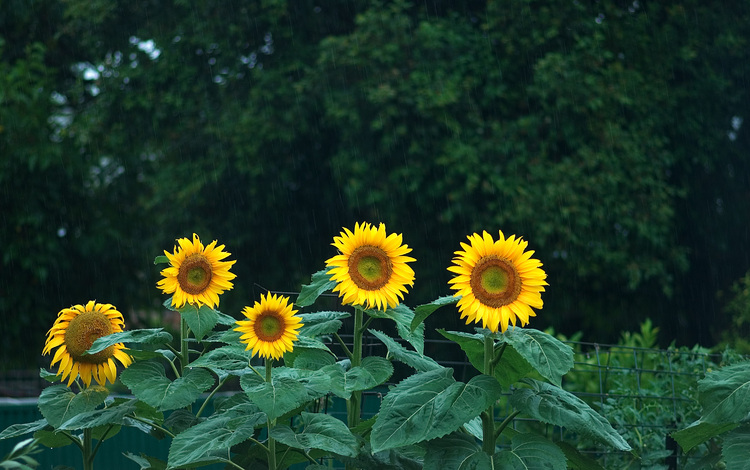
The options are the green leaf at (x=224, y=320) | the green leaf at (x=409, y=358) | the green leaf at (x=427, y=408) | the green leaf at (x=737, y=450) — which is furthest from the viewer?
the green leaf at (x=224, y=320)

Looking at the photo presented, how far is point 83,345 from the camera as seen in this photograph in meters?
2.78

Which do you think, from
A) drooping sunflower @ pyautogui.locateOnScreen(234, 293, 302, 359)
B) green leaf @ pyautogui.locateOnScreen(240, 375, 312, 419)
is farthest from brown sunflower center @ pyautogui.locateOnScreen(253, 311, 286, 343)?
green leaf @ pyautogui.locateOnScreen(240, 375, 312, 419)

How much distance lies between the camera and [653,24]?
12.4m

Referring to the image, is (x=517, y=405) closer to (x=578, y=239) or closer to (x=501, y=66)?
(x=578, y=239)

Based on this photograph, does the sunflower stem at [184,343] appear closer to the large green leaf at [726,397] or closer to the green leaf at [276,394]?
the green leaf at [276,394]

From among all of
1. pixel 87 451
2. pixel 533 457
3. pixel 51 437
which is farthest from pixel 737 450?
pixel 51 437

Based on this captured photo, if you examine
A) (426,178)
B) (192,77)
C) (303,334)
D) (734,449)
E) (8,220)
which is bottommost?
(734,449)

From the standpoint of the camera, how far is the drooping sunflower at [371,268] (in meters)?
2.63

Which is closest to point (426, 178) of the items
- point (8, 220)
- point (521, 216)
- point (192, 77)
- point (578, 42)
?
point (521, 216)

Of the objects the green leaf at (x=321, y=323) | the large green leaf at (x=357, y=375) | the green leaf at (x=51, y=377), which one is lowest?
the large green leaf at (x=357, y=375)

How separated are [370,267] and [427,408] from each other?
510mm

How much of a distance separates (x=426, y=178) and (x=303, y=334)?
871 cm

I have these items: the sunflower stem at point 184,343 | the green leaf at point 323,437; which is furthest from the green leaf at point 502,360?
the sunflower stem at point 184,343

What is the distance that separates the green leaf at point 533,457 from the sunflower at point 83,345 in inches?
49.2
